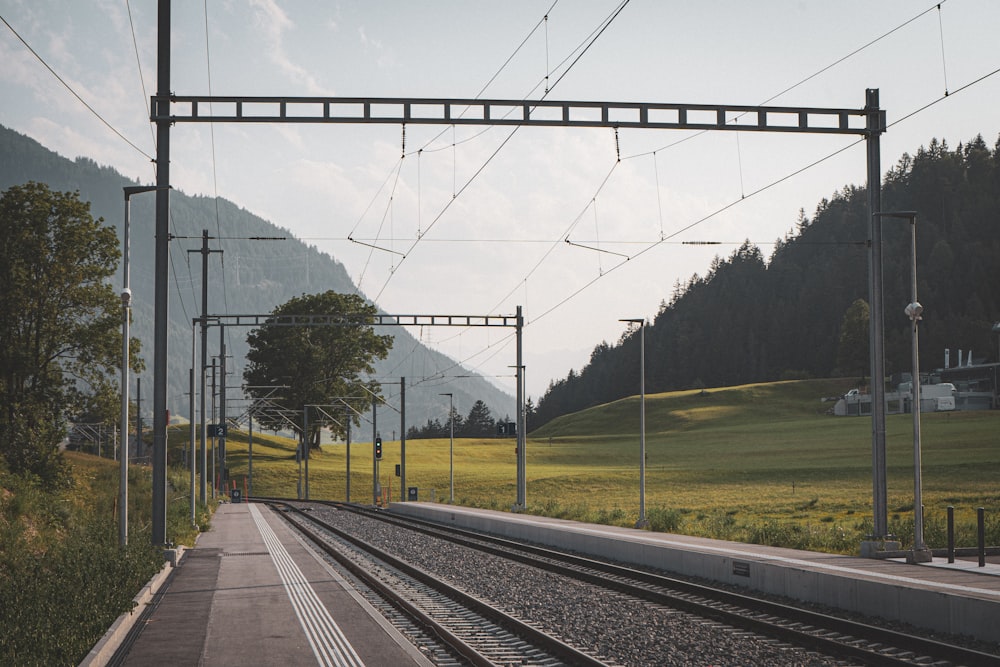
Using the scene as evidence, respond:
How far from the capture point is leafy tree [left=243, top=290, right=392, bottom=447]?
4520 inches

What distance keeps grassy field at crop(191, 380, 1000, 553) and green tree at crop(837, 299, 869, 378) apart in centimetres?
511

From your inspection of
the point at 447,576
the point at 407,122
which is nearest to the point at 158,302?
the point at 407,122

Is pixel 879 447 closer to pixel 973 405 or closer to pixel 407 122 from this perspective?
pixel 407 122

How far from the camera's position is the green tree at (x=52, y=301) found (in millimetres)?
52250

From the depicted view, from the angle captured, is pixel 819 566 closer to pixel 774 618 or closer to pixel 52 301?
pixel 774 618

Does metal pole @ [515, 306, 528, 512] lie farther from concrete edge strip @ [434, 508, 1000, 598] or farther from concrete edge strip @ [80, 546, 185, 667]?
concrete edge strip @ [80, 546, 185, 667]

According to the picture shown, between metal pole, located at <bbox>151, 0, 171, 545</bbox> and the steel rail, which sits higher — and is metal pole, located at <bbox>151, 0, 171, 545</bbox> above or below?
above

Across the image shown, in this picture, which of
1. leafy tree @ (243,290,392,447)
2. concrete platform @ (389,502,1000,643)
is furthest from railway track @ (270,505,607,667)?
leafy tree @ (243,290,392,447)

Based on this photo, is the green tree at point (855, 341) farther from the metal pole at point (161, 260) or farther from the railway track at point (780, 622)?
the metal pole at point (161, 260)

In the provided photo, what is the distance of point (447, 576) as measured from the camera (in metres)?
24.0

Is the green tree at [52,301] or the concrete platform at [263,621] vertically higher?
the green tree at [52,301]

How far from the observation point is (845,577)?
17609 millimetres

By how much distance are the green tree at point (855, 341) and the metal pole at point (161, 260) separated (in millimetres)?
166759

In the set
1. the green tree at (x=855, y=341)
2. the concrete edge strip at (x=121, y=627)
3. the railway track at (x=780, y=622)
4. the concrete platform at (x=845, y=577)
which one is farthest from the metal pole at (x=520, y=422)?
the green tree at (x=855, y=341)
